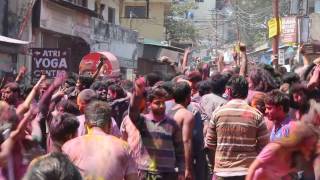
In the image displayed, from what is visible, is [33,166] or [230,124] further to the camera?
[230,124]

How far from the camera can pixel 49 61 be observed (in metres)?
14.1

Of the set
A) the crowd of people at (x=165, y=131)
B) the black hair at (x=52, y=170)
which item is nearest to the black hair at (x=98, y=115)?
the crowd of people at (x=165, y=131)

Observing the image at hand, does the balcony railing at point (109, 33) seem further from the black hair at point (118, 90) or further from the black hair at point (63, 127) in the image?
the black hair at point (63, 127)

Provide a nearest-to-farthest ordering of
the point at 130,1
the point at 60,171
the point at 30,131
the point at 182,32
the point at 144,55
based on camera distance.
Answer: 1. the point at 60,171
2. the point at 30,131
3. the point at 144,55
4. the point at 130,1
5. the point at 182,32

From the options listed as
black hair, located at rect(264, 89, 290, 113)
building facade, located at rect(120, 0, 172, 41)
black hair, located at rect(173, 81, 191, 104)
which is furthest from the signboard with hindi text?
building facade, located at rect(120, 0, 172, 41)

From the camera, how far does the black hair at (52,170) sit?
3.25 m

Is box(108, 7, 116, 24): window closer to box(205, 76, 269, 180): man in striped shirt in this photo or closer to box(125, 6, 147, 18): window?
box(125, 6, 147, 18): window

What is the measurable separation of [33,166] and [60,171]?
0.61 ft

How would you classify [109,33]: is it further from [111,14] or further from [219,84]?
[219,84]

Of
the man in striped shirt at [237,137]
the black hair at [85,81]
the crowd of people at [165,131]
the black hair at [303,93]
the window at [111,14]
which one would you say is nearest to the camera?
the crowd of people at [165,131]

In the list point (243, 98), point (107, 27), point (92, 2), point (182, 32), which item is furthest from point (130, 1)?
point (243, 98)

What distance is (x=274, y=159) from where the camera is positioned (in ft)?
15.5

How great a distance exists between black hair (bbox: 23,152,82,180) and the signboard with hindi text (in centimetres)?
1061

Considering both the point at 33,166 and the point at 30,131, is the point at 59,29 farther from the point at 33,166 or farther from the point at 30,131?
the point at 33,166
